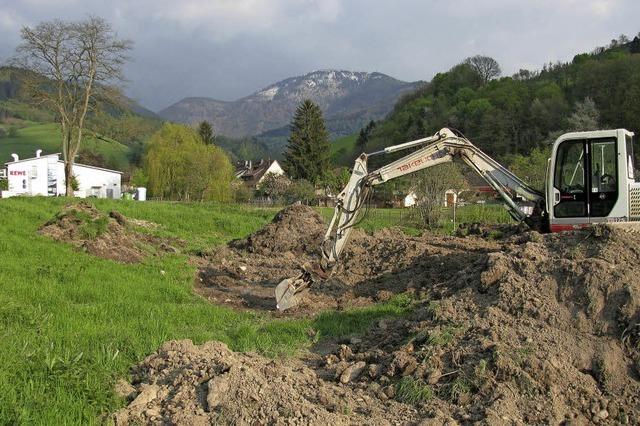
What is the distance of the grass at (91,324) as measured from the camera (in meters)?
5.45

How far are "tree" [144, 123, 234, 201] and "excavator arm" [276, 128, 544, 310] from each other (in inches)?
2003

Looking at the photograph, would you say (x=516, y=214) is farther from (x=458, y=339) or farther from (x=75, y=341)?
(x=75, y=341)

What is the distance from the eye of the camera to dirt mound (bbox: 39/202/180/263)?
15.9 metres

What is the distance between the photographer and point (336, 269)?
1256 centimetres

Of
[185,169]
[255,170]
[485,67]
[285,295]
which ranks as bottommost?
[285,295]

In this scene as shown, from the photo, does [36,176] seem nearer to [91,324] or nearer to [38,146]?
[91,324]

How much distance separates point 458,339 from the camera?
267 inches

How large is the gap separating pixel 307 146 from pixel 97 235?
177ft

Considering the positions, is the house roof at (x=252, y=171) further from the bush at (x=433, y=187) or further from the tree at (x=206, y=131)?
the bush at (x=433, y=187)

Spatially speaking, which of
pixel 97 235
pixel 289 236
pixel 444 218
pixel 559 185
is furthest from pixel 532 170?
pixel 97 235

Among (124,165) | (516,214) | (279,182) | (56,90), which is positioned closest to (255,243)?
(516,214)

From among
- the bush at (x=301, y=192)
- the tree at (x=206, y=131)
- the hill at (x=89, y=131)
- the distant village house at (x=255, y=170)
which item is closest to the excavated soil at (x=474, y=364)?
the hill at (x=89, y=131)

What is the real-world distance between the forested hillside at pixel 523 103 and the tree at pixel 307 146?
21012 millimetres

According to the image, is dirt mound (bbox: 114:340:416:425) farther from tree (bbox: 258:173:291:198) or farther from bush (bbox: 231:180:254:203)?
bush (bbox: 231:180:254:203)
